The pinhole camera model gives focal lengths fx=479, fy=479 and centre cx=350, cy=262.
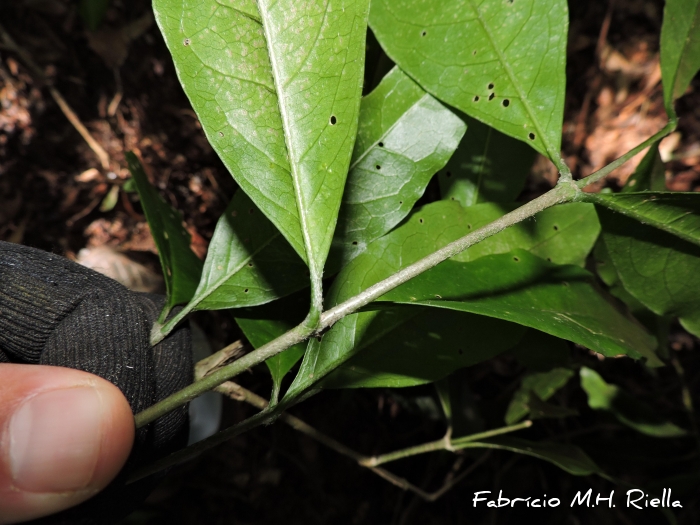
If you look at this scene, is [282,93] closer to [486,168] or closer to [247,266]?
[247,266]

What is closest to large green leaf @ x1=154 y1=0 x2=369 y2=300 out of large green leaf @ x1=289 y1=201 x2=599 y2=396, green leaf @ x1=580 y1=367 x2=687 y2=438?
large green leaf @ x1=289 y1=201 x2=599 y2=396

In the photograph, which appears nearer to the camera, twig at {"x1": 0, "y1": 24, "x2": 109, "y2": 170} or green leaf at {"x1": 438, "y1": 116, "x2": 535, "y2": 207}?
green leaf at {"x1": 438, "y1": 116, "x2": 535, "y2": 207}

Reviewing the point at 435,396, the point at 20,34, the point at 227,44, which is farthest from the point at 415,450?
the point at 20,34

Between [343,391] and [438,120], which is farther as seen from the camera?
[343,391]

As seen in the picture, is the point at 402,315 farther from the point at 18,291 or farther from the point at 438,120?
the point at 18,291

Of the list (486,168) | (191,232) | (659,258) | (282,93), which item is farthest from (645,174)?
(191,232)

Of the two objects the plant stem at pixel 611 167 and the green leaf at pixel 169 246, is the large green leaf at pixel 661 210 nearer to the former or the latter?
the plant stem at pixel 611 167

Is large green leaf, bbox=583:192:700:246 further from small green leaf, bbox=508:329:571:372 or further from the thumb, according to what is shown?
the thumb
